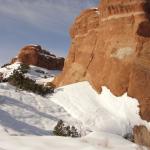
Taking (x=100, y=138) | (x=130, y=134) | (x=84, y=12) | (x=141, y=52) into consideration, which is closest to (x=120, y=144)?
(x=100, y=138)

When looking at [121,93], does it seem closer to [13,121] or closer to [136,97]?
[136,97]

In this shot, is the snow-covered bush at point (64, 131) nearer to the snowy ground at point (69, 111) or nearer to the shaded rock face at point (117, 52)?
the snowy ground at point (69, 111)

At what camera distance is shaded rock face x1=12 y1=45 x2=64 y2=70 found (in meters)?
64.4

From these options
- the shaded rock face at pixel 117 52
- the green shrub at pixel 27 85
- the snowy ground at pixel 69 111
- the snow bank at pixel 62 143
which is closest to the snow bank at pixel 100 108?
the snowy ground at pixel 69 111

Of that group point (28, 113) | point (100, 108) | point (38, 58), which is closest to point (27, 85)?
point (100, 108)

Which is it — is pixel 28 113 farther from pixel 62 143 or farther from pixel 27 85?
pixel 62 143

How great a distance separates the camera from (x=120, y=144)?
8.27m

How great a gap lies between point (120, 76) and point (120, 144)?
1864 cm

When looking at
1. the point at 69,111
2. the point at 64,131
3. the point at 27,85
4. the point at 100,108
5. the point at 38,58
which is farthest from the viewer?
the point at 38,58

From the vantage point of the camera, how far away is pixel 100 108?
25172 mm

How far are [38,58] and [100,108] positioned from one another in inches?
1607

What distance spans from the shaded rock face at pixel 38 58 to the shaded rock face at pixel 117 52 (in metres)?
31.0

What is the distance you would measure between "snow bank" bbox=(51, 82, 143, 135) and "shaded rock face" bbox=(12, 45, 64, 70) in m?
36.2

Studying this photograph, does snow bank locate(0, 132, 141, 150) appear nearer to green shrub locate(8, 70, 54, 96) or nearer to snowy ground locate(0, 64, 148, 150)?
snowy ground locate(0, 64, 148, 150)
